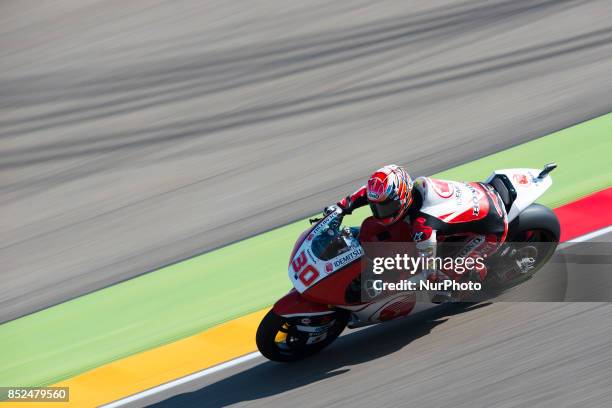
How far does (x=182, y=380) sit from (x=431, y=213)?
2.68m

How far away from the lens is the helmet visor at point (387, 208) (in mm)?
6812

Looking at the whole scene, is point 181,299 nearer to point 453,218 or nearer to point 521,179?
point 453,218

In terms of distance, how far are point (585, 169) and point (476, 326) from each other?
10.9 ft

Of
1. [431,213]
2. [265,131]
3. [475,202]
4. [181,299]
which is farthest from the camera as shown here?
[265,131]

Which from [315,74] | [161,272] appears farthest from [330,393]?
[315,74]

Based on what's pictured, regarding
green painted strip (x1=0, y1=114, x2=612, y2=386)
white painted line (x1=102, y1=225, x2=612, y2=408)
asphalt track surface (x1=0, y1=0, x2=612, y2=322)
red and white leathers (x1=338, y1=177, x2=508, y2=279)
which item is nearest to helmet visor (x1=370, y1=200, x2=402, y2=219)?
red and white leathers (x1=338, y1=177, x2=508, y2=279)

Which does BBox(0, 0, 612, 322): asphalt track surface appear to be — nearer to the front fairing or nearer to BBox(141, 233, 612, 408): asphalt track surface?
BBox(141, 233, 612, 408): asphalt track surface

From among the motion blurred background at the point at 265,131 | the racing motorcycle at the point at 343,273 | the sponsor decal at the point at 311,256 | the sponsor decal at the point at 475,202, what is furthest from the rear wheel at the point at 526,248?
the sponsor decal at the point at 311,256

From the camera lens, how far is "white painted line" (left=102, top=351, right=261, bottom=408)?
25.0 ft

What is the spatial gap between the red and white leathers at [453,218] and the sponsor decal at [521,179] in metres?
0.30

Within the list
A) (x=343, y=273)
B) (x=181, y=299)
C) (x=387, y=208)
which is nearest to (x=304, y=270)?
(x=343, y=273)

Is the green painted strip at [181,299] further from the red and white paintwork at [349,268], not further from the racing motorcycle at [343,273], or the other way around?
the red and white paintwork at [349,268]

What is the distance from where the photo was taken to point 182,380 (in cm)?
772

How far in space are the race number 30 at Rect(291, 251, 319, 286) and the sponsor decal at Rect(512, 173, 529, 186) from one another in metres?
2.03
